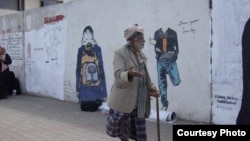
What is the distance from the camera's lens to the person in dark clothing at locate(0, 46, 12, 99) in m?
11.5

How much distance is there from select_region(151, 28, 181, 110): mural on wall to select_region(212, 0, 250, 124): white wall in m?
0.90

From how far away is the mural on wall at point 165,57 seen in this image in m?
7.48

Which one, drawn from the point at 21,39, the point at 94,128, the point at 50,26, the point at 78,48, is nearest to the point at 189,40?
the point at 94,128

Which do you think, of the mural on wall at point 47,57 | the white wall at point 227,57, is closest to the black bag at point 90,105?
the mural on wall at point 47,57

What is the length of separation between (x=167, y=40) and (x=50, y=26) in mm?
4415

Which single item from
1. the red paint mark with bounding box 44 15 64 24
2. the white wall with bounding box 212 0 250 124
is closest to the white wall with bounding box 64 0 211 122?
the white wall with bounding box 212 0 250 124

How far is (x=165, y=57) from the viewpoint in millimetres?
7656

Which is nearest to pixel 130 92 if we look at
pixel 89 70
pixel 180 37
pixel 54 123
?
pixel 180 37

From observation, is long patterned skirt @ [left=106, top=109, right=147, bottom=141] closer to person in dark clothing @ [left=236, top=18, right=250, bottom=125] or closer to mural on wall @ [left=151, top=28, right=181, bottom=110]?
person in dark clothing @ [left=236, top=18, right=250, bottom=125]

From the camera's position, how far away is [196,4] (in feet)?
23.1

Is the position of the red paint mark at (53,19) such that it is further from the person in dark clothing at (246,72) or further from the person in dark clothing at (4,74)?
the person in dark clothing at (246,72)

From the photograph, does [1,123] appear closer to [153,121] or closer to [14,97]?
[153,121]

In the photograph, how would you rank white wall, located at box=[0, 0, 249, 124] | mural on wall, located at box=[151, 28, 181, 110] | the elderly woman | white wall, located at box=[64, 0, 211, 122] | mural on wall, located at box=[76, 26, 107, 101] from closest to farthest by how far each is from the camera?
the elderly woman
white wall, located at box=[0, 0, 249, 124]
white wall, located at box=[64, 0, 211, 122]
mural on wall, located at box=[151, 28, 181, 110]
mural on wall, located at box=[76, 26, 107, 101]

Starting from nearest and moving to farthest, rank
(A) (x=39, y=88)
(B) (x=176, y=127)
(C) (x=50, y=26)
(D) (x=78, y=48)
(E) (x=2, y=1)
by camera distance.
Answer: (B) (x=176, y=127) < (D) (x=78, y=48) < (C) (x=50, y=26) < (A) (x=39, y=88) < (E) (x=2, y=1)
